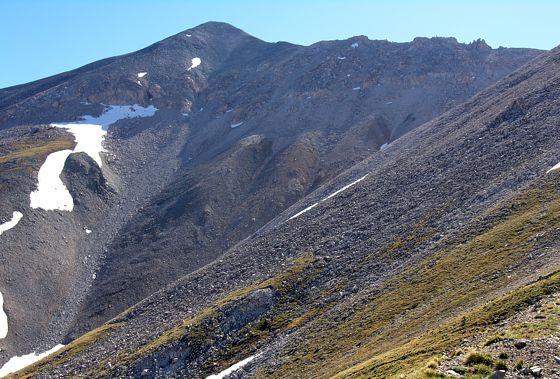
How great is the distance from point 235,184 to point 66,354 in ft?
195

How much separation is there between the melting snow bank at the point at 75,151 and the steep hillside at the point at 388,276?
51004 millimetres

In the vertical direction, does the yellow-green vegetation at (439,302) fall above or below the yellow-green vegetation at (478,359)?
below

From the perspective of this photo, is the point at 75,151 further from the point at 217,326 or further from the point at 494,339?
the point at 494,339

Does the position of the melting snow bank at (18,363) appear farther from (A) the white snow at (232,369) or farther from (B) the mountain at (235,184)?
(A) the white snow at (232,369)

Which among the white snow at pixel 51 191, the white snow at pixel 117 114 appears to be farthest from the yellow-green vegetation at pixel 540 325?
the white snow at pixel 117 114

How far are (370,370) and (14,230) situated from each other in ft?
289

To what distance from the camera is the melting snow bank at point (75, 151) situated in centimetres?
11238

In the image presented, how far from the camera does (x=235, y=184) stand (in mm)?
118812

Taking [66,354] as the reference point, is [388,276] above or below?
below

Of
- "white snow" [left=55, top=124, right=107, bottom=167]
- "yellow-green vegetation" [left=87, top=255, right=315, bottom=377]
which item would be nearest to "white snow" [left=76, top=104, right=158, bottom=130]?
"white snow" [left=55, top=124, right=107, bottom=167]

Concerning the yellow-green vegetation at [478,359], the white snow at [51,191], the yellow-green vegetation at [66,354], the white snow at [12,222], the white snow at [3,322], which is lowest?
the yellow-green vegetation at [66,354]

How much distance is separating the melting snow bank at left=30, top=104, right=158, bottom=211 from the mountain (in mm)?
659

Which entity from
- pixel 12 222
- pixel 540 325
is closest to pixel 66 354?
pixel 12 222

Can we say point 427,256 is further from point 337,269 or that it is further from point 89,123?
point 89,123
